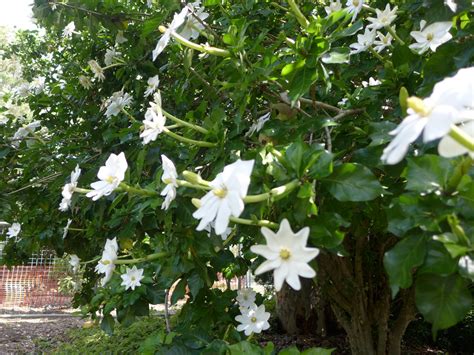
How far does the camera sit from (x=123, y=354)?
4797mm

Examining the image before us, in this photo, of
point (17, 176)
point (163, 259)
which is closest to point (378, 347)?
point (163, 259)

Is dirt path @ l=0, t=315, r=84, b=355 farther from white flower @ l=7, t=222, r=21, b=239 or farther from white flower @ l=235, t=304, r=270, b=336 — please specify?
white flower @ l=235, t=304, r=270, b=336

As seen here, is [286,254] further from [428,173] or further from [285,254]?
[428,173]

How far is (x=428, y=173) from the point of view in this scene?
3.06 feet

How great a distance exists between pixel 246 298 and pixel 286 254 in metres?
1.22

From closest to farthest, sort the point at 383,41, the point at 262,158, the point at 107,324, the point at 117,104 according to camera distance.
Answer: the point at 262,158
the point at 383,41
the point at 107,324
the point at 117,104

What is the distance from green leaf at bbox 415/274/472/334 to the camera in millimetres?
873

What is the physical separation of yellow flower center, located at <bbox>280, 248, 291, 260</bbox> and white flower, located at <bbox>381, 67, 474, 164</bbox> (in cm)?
27

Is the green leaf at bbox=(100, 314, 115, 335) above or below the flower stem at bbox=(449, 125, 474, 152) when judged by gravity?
below

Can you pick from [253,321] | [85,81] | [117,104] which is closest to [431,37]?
[253,321]

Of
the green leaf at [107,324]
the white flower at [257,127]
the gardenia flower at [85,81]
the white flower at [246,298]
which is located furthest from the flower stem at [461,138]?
the gardenia flower at [85,81]

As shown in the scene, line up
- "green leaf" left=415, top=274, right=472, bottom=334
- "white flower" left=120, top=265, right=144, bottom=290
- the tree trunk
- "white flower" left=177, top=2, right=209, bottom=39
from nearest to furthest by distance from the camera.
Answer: "green leaf" left=415, top=274, right=472, bottom=334, "white flower" left=177, top=2, right=209, bottom=39, "white flower" left=120, top=265, right=144, bottom=290, the tree trunk

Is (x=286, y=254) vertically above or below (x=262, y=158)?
below

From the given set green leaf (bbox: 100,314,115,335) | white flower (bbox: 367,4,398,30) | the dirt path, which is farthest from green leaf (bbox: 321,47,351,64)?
the dirt path
